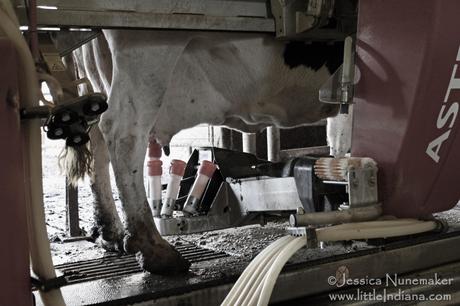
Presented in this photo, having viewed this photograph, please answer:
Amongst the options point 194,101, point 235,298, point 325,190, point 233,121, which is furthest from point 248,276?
point 233,121

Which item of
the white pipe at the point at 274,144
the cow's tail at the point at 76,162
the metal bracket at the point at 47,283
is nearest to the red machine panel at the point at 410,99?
the metal bracket at the point at 47,283

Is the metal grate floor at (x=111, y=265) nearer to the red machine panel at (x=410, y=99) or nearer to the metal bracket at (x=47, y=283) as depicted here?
the metal bracket at (x=47, y=283)

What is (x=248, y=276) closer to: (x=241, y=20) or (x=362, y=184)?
→ (x=362, y=184)

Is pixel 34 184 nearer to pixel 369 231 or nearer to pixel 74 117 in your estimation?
pixel 74 117

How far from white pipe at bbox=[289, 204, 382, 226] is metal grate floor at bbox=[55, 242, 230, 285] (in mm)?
502

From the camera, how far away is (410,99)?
1628 millimetres

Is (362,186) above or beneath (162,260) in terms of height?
above

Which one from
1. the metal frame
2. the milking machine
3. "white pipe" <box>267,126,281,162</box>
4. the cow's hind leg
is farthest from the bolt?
"white pipe" <box>267,126,281,162</box>

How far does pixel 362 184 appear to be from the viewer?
1675 millimetres

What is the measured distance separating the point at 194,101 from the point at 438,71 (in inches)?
39.3

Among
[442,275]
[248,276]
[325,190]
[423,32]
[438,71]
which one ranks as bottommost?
[442,275]

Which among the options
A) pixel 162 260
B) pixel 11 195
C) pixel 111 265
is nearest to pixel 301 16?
pixel 162 260

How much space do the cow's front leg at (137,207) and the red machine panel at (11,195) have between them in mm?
640

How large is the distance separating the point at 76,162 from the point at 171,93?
43cm
